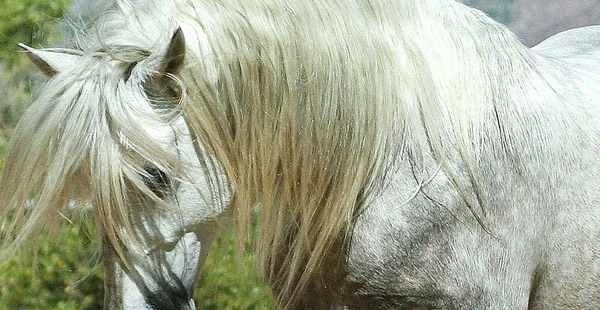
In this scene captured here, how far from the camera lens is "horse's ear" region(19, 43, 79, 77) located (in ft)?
5.15

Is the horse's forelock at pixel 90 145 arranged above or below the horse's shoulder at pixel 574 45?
above

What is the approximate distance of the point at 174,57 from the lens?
1481 mm

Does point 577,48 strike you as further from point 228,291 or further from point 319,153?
point 228,291

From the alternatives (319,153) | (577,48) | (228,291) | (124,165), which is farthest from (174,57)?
(228,291)

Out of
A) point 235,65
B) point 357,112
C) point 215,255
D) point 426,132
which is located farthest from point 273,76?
point 215,255

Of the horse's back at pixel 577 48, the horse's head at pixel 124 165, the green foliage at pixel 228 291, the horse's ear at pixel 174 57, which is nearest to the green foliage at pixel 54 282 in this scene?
the green foliage at pixel 228 291

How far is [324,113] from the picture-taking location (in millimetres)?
1627

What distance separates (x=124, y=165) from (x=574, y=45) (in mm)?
1682

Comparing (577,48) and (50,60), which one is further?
(577,48)

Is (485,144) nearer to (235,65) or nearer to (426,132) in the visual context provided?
(426,132)

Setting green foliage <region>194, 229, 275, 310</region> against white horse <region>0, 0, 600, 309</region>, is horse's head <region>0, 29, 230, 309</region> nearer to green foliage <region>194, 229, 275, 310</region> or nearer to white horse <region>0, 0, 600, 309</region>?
white horse <region>0, 0, 600, 309</region>

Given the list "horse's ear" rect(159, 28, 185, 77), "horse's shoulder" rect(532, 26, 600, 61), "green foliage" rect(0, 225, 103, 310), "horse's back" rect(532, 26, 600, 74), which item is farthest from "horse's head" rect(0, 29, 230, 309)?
"green foliage" rect(0, 225, 103, 310)

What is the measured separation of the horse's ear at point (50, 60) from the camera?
1568 mm

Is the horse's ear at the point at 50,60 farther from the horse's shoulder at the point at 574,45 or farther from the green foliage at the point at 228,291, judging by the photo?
the green foliage at the point at 228,291
